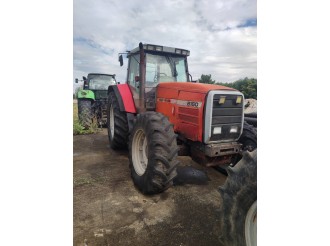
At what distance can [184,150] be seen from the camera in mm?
2648

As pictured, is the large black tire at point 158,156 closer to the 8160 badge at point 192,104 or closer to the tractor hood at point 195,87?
the 8160 badge at point 192,104

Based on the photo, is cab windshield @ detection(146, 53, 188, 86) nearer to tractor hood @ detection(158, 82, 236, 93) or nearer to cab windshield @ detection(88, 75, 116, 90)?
tractor hood @ detection(158, 82, 236, 93)

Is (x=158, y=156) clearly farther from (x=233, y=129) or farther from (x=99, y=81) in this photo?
(x=99, y=81)

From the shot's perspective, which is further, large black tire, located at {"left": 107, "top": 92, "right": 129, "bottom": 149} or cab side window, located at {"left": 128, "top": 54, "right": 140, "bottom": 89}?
large black tire, located at {"left": 107, "top": 92, "right": 129, "bottom": 149}

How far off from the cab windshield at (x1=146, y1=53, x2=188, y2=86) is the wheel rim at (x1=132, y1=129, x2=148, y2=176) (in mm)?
803

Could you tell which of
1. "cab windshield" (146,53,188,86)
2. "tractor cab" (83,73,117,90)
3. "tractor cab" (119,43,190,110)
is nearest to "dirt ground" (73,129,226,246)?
"tractor cab" (119,43,190,110)

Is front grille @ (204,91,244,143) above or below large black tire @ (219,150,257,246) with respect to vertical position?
above

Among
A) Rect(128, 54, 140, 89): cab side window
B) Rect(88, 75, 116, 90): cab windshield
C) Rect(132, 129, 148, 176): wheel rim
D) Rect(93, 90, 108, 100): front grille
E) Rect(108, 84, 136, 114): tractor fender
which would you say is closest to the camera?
Rect(132, 129, 148, 176): wheel rim

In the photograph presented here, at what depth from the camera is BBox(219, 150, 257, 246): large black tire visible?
110 cm

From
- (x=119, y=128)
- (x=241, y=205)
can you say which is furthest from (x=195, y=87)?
(x=119, y=128)

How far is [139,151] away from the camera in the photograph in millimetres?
2793

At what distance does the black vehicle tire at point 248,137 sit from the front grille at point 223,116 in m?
0.16
